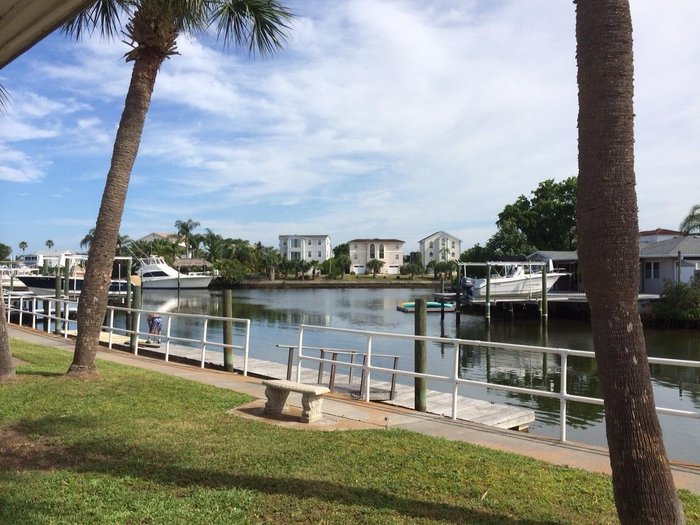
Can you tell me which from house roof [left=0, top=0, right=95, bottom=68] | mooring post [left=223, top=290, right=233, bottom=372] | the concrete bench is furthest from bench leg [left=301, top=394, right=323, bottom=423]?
mooring post [left=223, top=290, right=233, bottom=372]

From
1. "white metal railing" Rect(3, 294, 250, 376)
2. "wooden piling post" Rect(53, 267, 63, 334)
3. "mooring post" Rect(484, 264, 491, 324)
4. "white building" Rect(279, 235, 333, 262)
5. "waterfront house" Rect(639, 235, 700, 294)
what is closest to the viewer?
"white metal railing" Rect(3, 294, 250, 376)

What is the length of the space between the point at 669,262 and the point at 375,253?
85654 millimetres

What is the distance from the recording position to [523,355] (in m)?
26.5

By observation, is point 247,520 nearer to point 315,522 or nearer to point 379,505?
point 315,522

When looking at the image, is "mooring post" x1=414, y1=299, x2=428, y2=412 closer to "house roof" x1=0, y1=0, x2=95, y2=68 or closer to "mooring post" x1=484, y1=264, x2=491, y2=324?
"house roof" x1=0, y1=0, x2=95, y2=68

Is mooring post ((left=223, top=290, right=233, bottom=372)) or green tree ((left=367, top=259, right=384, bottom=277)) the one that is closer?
mooring post ((left=223, top=290, right=233, bottom=372))

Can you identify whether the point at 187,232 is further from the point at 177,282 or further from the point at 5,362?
the point at 5,362

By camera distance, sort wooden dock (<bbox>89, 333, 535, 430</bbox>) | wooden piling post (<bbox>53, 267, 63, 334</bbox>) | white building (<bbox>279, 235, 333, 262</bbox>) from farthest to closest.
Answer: white building (<bbox>279, 235, 333, 262</bbox>) → wooden piling post (<bbox>53, 267, 63, 334</bbox>) → wooden dock (<bbox>89, 333, 535, 430</bbox>)

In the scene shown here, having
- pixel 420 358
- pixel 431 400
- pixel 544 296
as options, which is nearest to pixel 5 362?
pixel 420 358

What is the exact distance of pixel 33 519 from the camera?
164 inches

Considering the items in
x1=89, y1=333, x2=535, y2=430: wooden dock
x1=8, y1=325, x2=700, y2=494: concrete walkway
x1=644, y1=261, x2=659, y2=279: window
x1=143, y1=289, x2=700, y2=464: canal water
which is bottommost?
x1=143, y1=289, x2=700, y2=464: canal water

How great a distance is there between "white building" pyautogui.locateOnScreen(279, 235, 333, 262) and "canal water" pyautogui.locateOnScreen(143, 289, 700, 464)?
258 ft

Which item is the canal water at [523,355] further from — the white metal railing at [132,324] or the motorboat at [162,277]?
the motorboat at [162,277]

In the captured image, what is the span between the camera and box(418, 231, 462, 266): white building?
12975 centimetres
